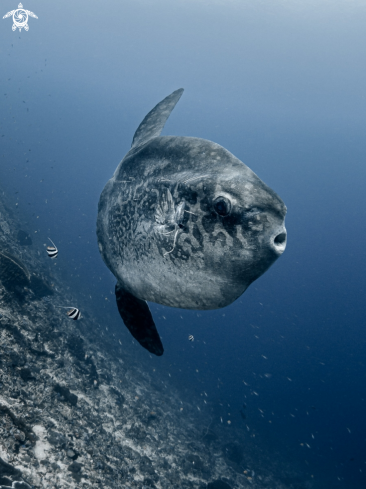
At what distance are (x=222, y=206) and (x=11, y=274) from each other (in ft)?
31.5

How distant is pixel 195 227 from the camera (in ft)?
4.28

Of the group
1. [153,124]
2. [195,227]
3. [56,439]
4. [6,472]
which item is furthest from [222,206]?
[56,439]

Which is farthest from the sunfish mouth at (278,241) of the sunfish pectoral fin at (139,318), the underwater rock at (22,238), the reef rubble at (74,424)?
the underwater rock at (22,238)

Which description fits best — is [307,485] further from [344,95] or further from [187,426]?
[344,95]

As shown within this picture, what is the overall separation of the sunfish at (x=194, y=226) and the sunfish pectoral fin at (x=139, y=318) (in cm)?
39

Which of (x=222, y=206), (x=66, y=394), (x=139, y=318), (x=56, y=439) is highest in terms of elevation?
(x=222, y=206)

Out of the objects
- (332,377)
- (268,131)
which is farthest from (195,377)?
(268,131)

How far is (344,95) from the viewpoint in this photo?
68.8 metres

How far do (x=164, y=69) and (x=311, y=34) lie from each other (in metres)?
73.9

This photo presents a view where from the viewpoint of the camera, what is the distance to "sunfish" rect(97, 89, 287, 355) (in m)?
1.21

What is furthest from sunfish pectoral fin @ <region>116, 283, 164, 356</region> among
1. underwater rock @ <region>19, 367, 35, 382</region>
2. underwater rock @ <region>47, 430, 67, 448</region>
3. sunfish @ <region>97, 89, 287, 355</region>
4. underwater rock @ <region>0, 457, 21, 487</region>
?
underwater rock @ <region>19, 367, 35, 382</region>

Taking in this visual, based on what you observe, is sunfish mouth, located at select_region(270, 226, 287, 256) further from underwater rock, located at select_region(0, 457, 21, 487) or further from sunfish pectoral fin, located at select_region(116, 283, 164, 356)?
underwater rock, located at select_region(0, 457, 21, 487)

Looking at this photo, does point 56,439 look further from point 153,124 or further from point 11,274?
point 153,124

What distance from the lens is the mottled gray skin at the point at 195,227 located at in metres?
1.21
